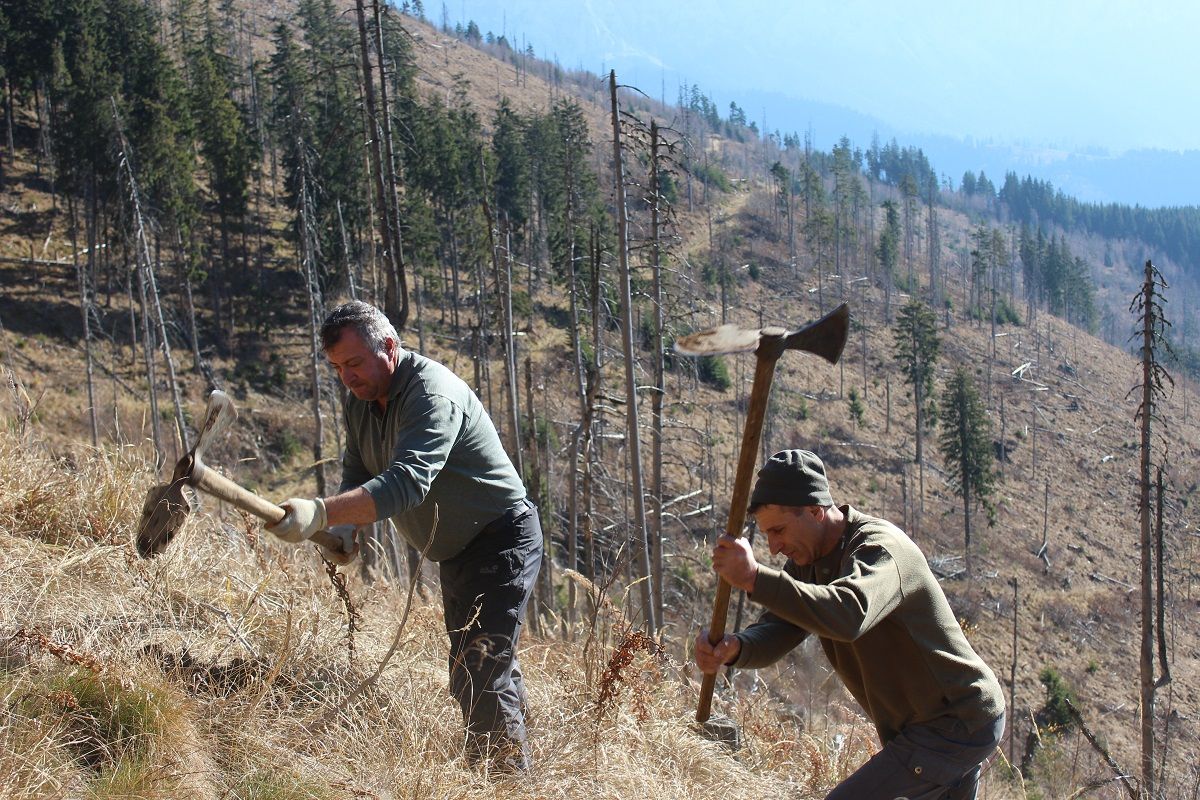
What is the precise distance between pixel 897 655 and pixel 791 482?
0.64 m

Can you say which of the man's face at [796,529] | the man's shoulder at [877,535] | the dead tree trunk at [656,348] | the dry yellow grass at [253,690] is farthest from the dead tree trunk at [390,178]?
Result: the man's shoulder at [877,535]

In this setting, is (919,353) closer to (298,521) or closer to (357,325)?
(357,325)

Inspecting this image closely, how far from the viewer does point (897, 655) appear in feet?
10.4

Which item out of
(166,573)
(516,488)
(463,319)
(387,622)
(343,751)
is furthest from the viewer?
(463,319)

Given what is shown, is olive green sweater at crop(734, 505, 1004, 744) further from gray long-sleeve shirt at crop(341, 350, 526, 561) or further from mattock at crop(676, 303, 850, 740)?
gray long-sleeve shirt at crop(341, 350, 526, 561)

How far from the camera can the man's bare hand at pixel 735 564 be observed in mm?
2744

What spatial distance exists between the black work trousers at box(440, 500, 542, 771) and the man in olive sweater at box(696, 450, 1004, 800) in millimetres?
970

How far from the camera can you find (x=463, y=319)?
1930 inches

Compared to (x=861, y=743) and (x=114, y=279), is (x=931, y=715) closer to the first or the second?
(x=861, y=743)

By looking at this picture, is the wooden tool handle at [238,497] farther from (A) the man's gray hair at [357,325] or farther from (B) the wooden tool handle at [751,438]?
(B) the wooden tool handle at [751,438]

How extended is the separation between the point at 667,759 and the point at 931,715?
139cm

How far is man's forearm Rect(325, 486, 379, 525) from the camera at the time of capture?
3.05 m

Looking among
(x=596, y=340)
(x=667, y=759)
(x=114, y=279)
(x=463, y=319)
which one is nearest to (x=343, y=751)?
(x=667, y=759)

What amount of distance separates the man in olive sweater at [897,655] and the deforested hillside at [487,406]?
3.35 feet
